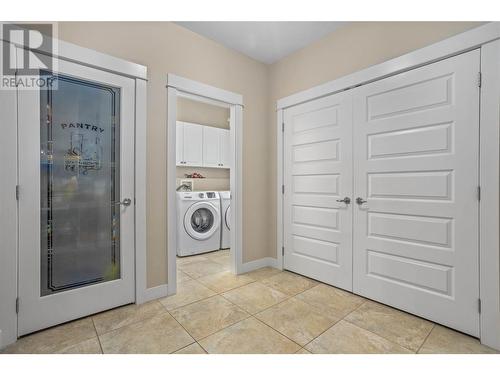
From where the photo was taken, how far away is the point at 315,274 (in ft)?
8.80

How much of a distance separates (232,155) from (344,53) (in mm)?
1589

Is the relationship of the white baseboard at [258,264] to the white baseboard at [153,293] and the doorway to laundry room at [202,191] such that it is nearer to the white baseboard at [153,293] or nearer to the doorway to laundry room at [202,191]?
the doorway to laundry room at [202,191]

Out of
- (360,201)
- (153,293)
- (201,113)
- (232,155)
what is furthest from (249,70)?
(153,293)

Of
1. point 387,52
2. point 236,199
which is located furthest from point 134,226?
point 387,52

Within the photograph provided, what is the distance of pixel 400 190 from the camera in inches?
79.5

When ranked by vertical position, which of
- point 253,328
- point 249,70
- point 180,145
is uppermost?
point 249,70

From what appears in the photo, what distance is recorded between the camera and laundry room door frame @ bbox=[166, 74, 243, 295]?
7.65 feet

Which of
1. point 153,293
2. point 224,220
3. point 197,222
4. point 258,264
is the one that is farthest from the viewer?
point 224,220

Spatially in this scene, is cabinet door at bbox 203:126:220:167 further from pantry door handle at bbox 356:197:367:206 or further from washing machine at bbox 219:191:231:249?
pantry door handle at bbox 356:197:367:206

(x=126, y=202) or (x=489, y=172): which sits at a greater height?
(x=489, y=172)

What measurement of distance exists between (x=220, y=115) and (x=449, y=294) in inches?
170

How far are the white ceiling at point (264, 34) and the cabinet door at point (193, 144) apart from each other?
1693 millimetres

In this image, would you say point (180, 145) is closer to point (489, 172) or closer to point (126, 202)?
point (126, 202)

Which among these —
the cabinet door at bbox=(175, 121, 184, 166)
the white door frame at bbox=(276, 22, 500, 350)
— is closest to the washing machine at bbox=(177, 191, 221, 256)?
the cabinet door at bbox=(175, 121, 184, 166)
